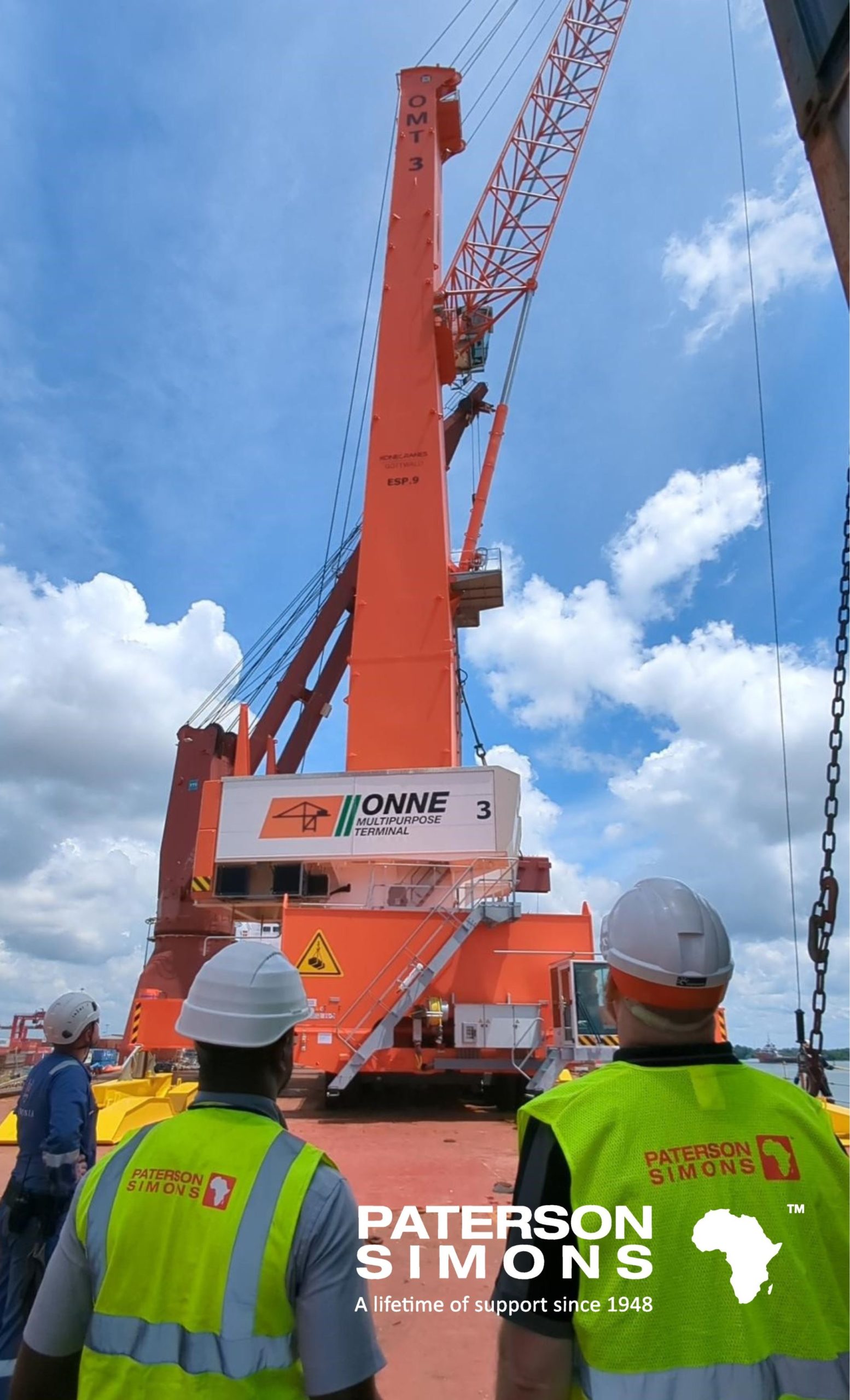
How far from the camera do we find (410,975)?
12.8m

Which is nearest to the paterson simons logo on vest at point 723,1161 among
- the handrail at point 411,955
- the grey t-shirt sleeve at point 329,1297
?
the grey t-shirt sleeve at point 329,1297

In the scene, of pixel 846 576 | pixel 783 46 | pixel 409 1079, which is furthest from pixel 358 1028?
pixel 783 46

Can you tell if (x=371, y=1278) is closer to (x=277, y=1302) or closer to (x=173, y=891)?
(x=277, y=1302)

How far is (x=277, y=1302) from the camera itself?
1.57 m

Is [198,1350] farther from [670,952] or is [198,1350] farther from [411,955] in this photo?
[411,955]

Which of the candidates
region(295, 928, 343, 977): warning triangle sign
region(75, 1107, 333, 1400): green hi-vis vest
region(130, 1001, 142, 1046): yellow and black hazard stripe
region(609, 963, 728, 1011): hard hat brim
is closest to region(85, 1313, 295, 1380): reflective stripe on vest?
region(75, 1107, 333, 1400): green hi-vis vest

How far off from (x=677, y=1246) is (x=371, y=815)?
537 inches

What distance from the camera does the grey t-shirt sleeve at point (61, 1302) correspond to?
173 centimetres

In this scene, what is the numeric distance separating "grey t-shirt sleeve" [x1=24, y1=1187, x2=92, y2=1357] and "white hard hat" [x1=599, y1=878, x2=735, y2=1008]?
130 cm

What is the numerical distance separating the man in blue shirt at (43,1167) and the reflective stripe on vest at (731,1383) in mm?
A: 2812

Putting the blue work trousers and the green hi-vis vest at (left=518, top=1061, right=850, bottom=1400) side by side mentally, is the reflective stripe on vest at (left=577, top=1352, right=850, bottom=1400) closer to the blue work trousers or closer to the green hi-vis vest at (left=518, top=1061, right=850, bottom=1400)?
the green hi-vis vest at (left=518, top=1061, right=850, bottom=1400)

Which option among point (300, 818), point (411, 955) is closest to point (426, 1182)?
point (411, 955)

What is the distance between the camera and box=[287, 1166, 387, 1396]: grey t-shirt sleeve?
61.1 inches

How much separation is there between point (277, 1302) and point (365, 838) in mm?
13371
